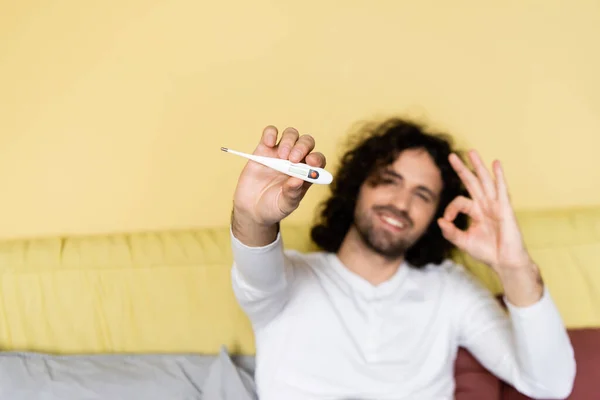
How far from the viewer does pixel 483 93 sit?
1625 mm

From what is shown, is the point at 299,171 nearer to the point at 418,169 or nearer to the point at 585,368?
the point at 418,169

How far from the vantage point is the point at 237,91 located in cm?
160

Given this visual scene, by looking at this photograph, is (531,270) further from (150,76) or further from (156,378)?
(150,76)

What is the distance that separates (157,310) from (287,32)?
0.81m

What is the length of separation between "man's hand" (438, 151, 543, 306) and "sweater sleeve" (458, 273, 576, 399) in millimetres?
37

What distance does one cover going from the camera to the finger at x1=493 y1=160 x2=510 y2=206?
111cm

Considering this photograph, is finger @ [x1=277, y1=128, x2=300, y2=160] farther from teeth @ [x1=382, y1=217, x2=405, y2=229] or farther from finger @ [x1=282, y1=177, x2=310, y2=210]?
teeth @ [x1=382, y1=217, x2=405, y2=229]

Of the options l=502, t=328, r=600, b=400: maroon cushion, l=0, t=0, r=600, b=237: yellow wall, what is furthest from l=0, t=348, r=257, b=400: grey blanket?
l=502, t=328, r=600, b=400: maroon cushion

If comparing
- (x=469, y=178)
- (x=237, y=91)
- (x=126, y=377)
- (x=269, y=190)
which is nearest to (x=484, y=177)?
(x=469, y=178)

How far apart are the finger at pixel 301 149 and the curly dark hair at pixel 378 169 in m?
0.53

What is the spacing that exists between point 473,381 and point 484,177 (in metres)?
0.48

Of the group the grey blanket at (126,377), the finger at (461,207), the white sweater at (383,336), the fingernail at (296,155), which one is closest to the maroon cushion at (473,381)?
the white sweater at (383,336)

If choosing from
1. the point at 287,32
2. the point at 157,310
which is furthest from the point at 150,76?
the point at 157,310

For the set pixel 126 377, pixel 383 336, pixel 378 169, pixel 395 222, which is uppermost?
pixel 378 169
